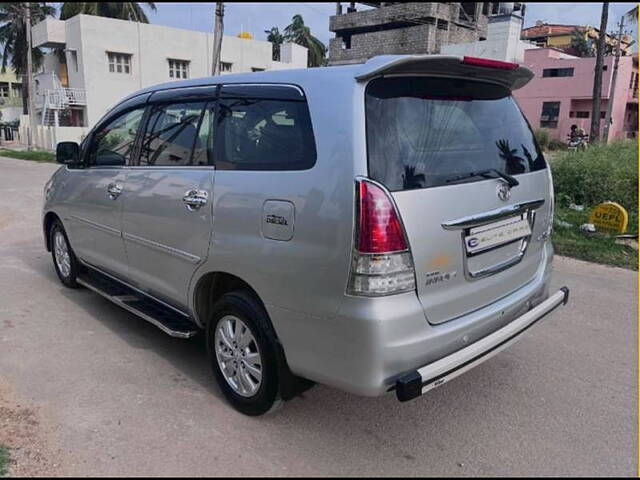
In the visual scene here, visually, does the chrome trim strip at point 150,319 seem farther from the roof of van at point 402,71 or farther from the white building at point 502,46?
the white building at point 502,46

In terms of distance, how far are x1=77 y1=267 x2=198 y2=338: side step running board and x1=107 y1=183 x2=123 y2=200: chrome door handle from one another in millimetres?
723

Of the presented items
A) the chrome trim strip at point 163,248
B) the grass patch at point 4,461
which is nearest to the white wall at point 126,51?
the chrome trim strip at point 163,248

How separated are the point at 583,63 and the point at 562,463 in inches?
1645

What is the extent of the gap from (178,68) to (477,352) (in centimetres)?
3409

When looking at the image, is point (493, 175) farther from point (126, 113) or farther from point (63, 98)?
point (63, 98)

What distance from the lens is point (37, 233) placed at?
7859mm

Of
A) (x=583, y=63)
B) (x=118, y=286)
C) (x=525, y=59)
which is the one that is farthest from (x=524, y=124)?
(x=525, y=59)

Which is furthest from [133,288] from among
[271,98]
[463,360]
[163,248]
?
[463,360]

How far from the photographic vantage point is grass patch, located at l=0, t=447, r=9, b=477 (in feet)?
8.28

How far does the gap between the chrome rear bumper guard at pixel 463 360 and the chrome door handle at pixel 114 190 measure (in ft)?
8.73

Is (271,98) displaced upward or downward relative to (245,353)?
upward

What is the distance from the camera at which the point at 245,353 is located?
9.80ft

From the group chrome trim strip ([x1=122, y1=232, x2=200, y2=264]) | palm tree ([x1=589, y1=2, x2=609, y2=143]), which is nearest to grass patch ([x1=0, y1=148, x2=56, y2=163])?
chrome trim strip ([x1=122, y1=232, x2=200, y2=264])

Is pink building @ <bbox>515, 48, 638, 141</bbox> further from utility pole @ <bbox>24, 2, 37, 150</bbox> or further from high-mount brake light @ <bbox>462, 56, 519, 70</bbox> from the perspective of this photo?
high-mount brake light @ <bbox>462, 56, 519, 70</bbox>
